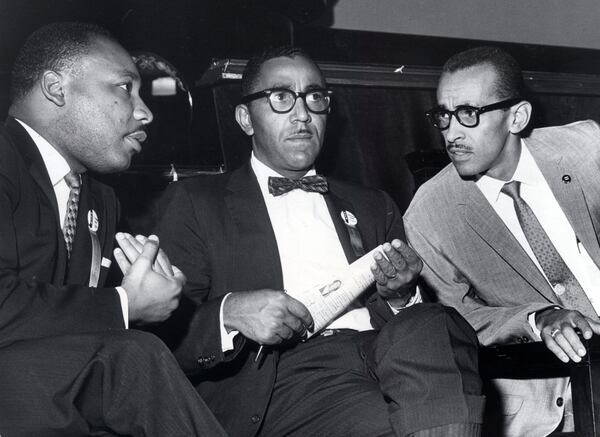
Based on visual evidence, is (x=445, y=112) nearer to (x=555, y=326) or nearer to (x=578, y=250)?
(x=578, y=250)

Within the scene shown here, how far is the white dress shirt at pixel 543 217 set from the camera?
2.79 m

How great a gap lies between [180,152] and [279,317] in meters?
1.76

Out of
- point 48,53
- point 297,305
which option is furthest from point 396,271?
point 48,53

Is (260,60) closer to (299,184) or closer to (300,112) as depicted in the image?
(300,112)

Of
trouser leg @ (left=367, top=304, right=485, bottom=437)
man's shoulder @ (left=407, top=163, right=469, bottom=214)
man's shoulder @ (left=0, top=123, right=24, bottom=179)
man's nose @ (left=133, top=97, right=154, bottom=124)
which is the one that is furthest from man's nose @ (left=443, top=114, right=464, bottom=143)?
man's shoulder @ (left=0, top=123, right=24, bottom=179)

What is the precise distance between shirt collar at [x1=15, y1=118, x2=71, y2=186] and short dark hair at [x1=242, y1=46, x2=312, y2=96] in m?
0.90

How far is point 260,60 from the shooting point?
9.58ft

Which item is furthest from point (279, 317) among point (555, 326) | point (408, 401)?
point (555, 326)

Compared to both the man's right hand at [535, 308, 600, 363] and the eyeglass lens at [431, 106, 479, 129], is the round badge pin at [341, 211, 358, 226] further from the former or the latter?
the man's right hand at [535, 308, 600, 363]

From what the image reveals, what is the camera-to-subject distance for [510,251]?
2727mm

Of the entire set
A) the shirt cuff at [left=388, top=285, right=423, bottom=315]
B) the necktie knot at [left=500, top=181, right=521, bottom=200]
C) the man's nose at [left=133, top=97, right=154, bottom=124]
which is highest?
the man's nose at [left=133, top=97, right=154, bottom=124]

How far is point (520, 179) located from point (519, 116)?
28 cm

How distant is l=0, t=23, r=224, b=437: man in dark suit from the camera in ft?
5.06

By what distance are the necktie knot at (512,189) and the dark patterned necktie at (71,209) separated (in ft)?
5.41
